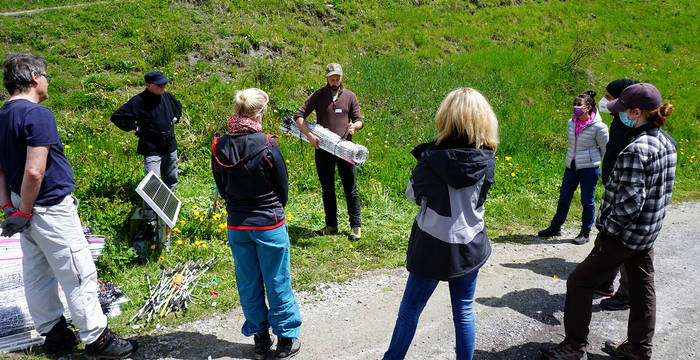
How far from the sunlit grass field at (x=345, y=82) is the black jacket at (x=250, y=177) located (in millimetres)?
1364

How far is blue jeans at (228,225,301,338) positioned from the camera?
3.40m

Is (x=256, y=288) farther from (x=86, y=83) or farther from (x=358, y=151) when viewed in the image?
(x=86, y=83)

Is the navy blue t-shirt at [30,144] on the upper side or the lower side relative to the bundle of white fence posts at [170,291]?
upper

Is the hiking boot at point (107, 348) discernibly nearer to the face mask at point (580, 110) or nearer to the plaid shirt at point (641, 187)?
the plaid shirt at point (641, 187)

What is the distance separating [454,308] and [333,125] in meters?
3.13

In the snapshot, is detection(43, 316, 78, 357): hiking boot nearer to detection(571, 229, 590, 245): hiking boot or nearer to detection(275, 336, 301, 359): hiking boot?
detection(275, 336, 301, 359): hiking boot

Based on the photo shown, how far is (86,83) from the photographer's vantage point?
9.27 m

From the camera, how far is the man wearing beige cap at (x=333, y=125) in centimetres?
567

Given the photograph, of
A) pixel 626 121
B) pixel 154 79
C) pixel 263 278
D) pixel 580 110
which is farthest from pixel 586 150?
pixel 154 79

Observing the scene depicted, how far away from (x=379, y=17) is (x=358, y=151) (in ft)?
35.2

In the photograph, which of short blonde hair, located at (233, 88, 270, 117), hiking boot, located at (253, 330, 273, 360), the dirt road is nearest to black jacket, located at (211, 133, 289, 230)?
short blonde hair, located at (233, 88, 270, 117)

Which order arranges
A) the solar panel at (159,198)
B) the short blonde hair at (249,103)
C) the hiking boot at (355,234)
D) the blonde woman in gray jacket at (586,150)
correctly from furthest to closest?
the hiking boot at (355,234), the blonde woman in gray jacket at (586,150), the solar panel at (159,198), the short blonde hair at (249,103)

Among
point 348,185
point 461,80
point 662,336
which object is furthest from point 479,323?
point 461,80

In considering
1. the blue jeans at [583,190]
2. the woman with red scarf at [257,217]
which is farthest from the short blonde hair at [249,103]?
the blue jeans at [583,190]
